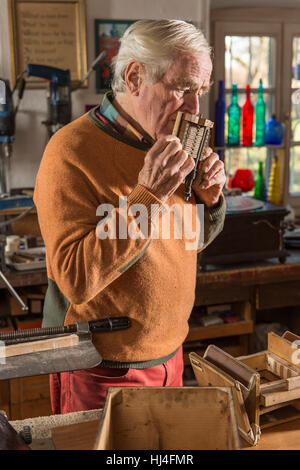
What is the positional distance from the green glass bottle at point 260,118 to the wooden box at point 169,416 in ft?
8.51

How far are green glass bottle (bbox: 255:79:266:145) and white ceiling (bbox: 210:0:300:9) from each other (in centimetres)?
45

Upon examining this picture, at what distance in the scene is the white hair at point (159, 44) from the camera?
4.19ft

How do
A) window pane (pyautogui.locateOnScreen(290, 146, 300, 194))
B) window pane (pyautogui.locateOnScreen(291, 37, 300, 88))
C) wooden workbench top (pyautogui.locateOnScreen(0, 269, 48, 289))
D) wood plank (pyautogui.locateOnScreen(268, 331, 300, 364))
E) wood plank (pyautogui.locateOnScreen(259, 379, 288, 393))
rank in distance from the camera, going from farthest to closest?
window pane (pyautogui.locateOnScreen(290, 146, 300, 194)) → window pane (pyautogui.locateOnScreen(291, 37, 300, 88)) → wooden workbench top (pyautogui.locateOnScreen(0, 269, 48, 289)) → wood plank (pyautogui.locateOnScreen(268, 331, 300, 364)) → wood plank (pyautogui.locateOnScreen(259, 379, 288, 393))

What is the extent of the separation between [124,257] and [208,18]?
89.0 inches

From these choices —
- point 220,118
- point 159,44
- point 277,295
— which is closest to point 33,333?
point 159,44

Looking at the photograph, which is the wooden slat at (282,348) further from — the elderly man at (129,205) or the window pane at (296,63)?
the window pane at (296,63)

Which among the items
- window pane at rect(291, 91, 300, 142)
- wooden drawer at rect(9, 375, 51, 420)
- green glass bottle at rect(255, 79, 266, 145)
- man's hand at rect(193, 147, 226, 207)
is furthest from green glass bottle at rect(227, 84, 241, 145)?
man's hand at rect(193, 147, 226, 207)

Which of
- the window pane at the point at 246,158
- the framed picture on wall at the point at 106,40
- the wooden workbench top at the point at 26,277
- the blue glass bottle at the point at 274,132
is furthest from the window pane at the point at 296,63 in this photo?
the wooden workbench top at the point at 26,277

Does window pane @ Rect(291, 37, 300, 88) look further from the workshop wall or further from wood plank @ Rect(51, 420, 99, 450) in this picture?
wood plank @ Rect(51, 420, 99, 450)

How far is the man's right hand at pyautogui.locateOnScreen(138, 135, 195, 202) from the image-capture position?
3.92 ft

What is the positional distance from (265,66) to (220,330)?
5.88 feet

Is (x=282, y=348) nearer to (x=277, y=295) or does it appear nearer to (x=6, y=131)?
(x=277, y=295)
